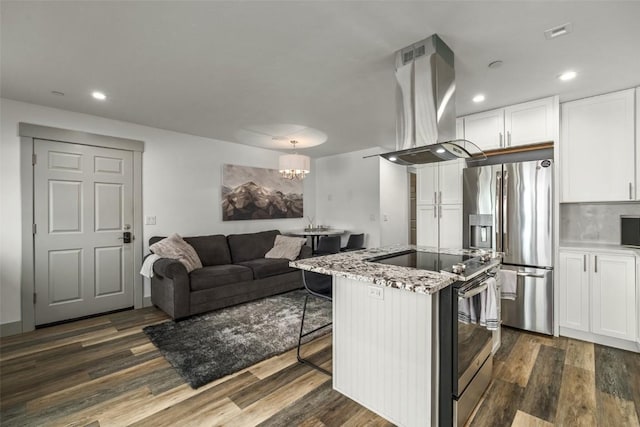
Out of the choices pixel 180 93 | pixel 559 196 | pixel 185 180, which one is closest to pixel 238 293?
pixel 185 180

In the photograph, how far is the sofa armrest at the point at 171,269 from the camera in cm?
325

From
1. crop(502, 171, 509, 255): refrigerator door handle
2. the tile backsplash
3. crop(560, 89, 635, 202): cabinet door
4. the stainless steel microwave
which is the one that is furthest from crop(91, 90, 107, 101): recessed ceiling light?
the stainless steel microwave

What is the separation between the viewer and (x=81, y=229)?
3.44m

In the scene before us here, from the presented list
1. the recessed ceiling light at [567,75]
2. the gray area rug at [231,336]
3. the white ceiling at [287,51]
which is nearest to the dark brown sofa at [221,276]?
the gray area rug at [231,336]

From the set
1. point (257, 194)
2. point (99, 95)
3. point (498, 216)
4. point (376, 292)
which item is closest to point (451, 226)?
point (498, 216)

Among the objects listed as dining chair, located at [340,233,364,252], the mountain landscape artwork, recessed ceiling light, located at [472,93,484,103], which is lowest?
dining chair, located at [340,233,364,252]

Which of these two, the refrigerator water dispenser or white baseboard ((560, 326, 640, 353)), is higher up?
the refrigerator water dispenser

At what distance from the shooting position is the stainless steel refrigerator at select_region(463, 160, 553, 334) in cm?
288

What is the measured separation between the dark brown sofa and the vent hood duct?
2.67 meters

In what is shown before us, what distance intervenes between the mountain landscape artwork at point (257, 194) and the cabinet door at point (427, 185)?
2.71 meters

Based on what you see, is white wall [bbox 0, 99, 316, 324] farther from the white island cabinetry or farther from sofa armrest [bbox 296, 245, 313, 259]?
the white island cabinetry

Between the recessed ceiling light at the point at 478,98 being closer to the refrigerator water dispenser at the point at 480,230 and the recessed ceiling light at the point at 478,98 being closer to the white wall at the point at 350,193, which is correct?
the refrigerator water dispenser at the point at 480,230

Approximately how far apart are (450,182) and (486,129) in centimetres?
71

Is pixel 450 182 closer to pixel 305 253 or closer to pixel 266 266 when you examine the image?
pixel 305 253
